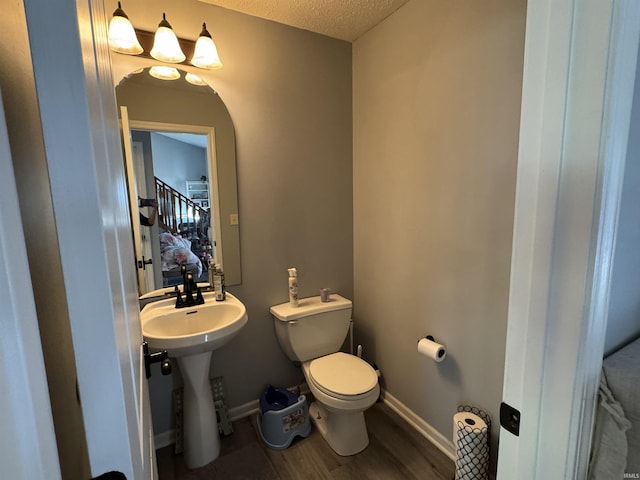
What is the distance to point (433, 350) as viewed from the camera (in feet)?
5.40

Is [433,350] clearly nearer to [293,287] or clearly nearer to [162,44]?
[293,287]

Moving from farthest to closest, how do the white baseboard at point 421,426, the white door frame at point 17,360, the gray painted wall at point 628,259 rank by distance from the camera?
the white baseboard at point 421,426
the gray painted wall at point 628,259
the white door frame at point 17,360

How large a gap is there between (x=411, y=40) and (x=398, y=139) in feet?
1.71

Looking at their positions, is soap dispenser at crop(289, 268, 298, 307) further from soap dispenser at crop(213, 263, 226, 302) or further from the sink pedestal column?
the sink pedestal column

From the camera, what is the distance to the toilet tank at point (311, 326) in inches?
75.9

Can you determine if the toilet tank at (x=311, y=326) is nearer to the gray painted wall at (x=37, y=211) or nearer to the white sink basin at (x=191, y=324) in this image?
the white sink basin at (x=191, y=324)

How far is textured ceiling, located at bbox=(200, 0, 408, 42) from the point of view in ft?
5.55

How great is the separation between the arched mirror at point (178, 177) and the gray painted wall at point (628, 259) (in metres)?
1.68

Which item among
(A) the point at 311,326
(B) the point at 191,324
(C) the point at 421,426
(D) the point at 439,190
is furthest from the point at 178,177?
(C) the point at 421,426

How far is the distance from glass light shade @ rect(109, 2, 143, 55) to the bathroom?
0.15 m

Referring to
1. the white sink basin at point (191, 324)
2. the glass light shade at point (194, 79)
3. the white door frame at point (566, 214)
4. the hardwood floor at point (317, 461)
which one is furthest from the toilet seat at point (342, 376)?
the glass light shade at point (194, 79)

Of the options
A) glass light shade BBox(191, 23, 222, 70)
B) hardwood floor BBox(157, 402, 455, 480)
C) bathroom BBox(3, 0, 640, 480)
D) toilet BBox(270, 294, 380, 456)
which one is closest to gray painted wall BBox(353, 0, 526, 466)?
bathroom BBox(3, 0, 640, 480)

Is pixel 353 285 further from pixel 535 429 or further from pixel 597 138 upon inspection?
pixel 597 138

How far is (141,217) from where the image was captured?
5.46 feet
